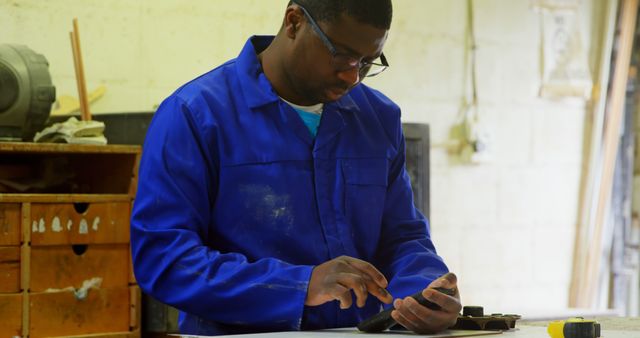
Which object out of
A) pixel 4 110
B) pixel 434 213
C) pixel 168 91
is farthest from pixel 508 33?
pixel 4 110

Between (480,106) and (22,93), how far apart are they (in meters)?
2.59

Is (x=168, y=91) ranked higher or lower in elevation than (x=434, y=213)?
higher

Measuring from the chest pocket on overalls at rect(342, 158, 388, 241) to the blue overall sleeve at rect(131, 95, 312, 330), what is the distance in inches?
11.0

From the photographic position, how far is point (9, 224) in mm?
3502

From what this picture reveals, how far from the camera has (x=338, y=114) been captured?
2352 mm

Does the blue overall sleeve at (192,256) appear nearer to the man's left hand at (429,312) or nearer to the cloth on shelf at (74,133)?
the man's left hand at (429,312)

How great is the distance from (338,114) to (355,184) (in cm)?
16

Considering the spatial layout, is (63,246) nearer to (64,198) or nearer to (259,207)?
(64,198)

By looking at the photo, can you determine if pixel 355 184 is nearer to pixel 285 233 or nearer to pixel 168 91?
pixel 285 233

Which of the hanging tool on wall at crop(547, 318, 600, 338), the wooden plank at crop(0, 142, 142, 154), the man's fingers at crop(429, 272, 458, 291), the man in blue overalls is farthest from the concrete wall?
the hanging tool on wall at crop(547, 318, 600, 338)

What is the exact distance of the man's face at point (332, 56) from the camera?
2.19 metres

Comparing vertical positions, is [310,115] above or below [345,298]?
above

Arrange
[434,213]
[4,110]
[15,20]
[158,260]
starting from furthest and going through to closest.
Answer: [434,213] < [15,20] < [4,110] < [158,260]

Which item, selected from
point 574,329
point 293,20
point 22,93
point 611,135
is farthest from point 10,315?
point 611,135
